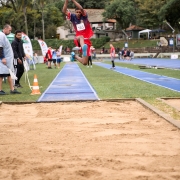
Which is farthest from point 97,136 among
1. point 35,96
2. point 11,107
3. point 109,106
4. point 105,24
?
point 105,24

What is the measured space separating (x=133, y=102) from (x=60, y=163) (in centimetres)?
542

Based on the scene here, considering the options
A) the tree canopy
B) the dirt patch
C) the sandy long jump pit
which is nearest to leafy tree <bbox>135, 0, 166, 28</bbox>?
the tree canopy

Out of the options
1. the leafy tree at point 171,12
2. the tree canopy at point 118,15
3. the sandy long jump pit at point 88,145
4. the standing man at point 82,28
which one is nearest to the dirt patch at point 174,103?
the sandy long jump pit at point 88,145

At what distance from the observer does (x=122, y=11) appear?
254ft

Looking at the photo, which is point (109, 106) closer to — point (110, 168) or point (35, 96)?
point (35, 96)

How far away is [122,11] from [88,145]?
244ft

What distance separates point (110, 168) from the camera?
13.1 ft

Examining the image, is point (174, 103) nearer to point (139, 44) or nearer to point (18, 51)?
point (18, 51)

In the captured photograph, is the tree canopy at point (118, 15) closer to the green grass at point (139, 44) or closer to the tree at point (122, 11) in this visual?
the tree at point (122, 11)

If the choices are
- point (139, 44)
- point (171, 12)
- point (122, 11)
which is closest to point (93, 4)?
point (122, 11)

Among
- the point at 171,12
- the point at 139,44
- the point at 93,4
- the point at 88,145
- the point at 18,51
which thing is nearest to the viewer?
the point at 88,145

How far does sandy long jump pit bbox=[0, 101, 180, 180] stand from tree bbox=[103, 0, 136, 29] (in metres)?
71.6

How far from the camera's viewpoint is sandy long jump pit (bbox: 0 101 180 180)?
3.89 meters

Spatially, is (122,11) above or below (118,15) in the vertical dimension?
above
